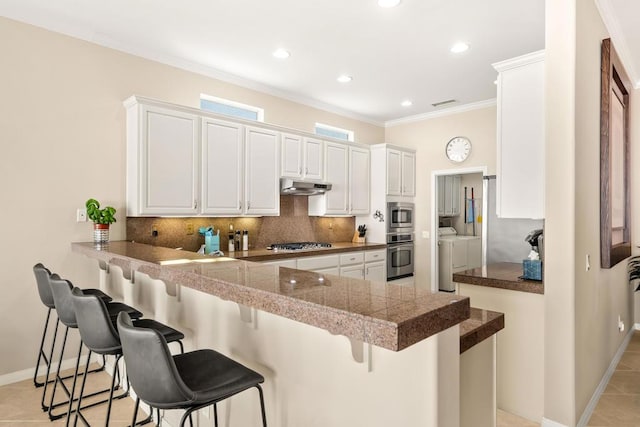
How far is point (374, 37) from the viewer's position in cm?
343

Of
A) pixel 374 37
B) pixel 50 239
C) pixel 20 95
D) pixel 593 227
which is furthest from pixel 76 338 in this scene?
pixel 593 227

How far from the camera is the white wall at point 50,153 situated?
3031 millimetres

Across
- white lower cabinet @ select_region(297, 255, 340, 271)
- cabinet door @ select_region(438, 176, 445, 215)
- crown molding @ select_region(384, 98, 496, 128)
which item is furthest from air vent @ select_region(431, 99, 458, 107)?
white lower cabinet @ select_region(297, 255, 340, 271)

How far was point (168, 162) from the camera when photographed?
142 inches

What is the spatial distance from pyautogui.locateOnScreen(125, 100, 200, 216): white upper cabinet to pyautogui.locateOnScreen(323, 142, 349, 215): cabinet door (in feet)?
6.33

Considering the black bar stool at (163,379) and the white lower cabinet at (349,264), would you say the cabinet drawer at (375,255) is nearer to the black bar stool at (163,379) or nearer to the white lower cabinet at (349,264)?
the white lower cabinet at (349,264)

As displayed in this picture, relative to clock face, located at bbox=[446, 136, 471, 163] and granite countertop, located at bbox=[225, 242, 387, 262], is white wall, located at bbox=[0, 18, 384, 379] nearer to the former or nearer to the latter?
granite countertop, located at bbox=[225, 242, 387, 262]

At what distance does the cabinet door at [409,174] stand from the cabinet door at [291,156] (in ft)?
6.28

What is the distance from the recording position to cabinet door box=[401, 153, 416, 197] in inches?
234

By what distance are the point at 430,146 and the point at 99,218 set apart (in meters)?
4.70

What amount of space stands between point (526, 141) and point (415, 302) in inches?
80.4

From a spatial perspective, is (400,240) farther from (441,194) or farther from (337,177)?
(337,177)

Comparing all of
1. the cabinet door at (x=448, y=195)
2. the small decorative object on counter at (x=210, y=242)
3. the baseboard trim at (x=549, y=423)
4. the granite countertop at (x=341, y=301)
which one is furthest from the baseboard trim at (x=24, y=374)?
the cabinet door at (x=448, y=195)

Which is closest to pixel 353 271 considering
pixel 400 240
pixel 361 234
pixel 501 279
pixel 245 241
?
pixel 361 234
